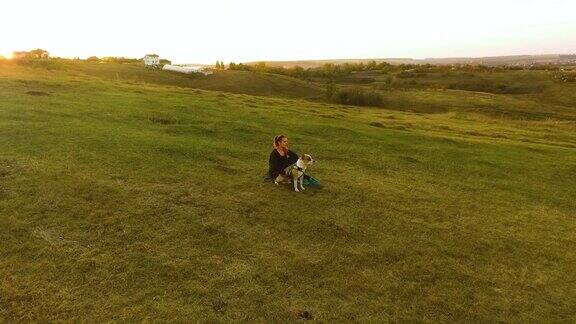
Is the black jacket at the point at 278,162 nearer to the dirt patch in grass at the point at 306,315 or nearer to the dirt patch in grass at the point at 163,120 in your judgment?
the dirt patch in grass at the point at 306,315

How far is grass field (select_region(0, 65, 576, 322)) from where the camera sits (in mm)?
11500

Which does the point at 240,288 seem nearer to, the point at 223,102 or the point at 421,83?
the point at 223,102

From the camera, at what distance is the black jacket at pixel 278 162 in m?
19.2

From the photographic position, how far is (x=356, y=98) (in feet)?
256

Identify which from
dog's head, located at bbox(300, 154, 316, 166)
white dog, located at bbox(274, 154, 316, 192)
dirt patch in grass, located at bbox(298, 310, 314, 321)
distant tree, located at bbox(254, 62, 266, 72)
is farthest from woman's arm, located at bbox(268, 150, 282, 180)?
distant tree, located at bbox(254, 62, 266, 72)

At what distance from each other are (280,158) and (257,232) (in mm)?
4871

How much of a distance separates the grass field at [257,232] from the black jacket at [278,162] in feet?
2.52

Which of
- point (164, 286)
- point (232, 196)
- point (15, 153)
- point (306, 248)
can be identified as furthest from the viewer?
point (15, 153)

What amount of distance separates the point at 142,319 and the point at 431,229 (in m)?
10.4

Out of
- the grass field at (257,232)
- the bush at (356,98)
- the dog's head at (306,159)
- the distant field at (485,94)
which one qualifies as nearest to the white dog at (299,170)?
the dog's head at (306,159)

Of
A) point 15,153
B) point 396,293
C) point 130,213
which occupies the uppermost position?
point 15,153

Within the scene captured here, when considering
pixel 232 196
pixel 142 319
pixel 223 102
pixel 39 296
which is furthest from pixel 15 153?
pixel 223 102

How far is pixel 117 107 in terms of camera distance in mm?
33062

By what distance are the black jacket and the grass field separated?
2.52ft
